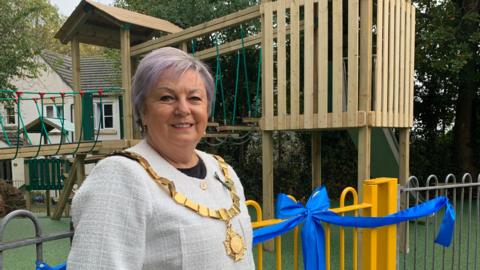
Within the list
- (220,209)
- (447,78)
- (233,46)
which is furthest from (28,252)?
(447,78)

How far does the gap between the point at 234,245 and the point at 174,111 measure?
422 millimetres

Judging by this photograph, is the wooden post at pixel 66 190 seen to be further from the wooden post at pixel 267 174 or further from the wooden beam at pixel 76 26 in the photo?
the wooden post at pixel 267 174

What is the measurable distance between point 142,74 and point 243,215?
0.53m

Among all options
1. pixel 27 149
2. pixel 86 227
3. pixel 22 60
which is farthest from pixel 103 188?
pixel 22 60

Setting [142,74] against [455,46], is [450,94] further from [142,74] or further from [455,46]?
[142,74]

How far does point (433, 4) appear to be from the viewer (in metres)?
8.70

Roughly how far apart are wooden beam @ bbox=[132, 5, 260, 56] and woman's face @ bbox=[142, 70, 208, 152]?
4.40 meters

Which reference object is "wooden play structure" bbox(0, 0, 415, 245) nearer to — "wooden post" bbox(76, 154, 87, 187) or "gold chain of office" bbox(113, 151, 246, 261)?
"wooden post" bbox(76, 154, 87, 187)

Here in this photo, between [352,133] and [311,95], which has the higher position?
[311,95]

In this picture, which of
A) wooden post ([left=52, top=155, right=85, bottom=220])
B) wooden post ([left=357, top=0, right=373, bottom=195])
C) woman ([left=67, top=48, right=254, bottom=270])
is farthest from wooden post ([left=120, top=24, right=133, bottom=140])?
woman ([left=67, top=48, right=254, bottom=270])

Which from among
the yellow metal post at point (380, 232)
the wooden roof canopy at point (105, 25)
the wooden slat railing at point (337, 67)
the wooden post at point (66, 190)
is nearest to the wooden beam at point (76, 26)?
the wooden roof canopy at point (105, 25)

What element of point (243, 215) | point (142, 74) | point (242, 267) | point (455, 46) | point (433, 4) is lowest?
point (242, 267)

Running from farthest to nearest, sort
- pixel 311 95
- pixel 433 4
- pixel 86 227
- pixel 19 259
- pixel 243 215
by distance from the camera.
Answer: pixel 433 4, pixel 19 259, pixel 311 95, pixel 243 215, pixel 86 227

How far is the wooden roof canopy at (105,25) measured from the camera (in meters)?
6.14
